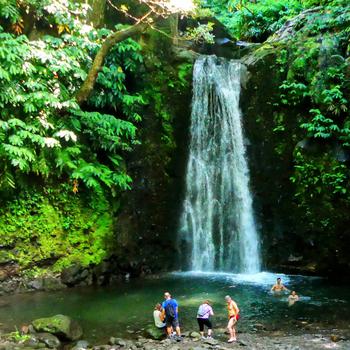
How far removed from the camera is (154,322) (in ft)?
Answer: 33.1

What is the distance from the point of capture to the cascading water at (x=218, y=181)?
1567 cm

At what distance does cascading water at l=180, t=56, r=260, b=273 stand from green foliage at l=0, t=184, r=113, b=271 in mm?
3388

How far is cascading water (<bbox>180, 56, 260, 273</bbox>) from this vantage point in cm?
1567

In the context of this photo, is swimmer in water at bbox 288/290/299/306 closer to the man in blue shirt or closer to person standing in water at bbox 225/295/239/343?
person standing in water at bbox 225/295/239/343

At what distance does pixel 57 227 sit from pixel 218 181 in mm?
6217

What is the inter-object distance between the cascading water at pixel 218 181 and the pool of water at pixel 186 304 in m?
1.23

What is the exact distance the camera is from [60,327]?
9141mm

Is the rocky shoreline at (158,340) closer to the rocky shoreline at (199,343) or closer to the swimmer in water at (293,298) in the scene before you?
the rocky shoreline at (199,343)

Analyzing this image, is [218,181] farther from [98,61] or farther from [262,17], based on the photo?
[262,17]

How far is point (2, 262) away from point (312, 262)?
10.1 meters

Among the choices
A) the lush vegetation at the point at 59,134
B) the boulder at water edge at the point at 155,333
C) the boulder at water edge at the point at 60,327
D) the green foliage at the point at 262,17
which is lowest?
the boulder at water edge at the point at 155,333

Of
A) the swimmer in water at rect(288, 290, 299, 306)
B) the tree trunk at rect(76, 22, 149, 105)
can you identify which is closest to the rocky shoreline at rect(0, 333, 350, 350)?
the swimmer in water at rect(288, 290, 299, 306)

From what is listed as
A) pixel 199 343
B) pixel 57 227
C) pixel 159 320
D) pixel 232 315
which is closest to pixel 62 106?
pixel 57 227

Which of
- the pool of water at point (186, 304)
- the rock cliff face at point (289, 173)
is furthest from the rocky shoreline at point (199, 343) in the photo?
the rock cliff face at point (289, 173)
